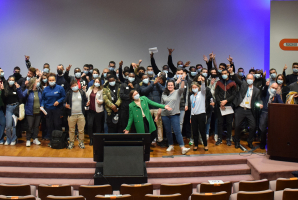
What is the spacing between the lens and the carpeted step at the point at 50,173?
4578 millimetres

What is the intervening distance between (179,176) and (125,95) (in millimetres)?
1972

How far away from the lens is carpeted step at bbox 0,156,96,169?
4797mm

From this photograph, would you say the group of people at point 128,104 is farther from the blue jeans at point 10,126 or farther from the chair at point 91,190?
the chair at point 91,190

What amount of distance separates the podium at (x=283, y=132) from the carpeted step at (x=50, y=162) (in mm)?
3311

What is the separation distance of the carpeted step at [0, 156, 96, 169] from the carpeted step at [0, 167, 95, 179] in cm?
9

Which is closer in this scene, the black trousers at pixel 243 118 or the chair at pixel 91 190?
the chair at pixel 91 190

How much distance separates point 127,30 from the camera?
28.0 ft

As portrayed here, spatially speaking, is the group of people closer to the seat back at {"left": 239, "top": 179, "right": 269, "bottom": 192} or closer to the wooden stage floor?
the wooden stage floor

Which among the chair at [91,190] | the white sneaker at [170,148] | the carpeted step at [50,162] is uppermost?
the white sneaker at [170,148]

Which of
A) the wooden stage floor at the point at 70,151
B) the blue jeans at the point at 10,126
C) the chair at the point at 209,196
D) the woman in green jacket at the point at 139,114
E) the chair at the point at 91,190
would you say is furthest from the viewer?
the blue jeans at the point at 10,126

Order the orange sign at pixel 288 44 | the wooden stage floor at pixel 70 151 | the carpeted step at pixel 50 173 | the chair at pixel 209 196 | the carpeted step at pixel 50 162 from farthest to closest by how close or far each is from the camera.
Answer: the orange sign at pixel 288 44, the wooden stage floor at pixel 70 151, the carpeted step at pixel 50 162, the carpeted step at pixel 50 173, the chair at pixel 209 196

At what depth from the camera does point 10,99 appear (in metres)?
5.68

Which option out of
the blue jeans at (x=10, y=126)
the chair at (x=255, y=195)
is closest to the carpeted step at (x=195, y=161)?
the chair at (x=255, y=195)

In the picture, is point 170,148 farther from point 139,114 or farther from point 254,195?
point 254,195
